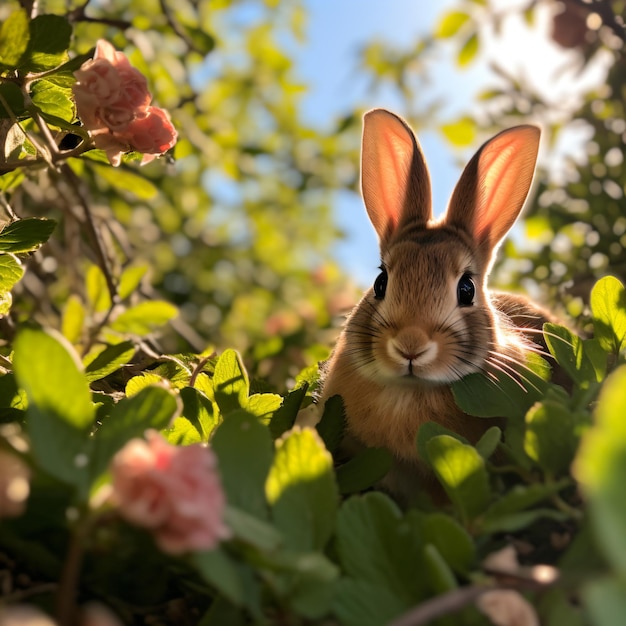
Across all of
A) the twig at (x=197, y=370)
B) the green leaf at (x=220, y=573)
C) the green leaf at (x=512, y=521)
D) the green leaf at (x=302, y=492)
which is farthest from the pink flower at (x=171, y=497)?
the twig at (x=197, y=370)

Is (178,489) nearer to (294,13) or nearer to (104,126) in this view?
(104,126)

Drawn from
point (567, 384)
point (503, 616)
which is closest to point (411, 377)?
point (567, 384)

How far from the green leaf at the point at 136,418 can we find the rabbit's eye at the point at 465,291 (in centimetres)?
105

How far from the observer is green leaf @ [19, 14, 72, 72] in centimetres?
114

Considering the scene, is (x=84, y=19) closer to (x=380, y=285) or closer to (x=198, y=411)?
(x=380, y=285)

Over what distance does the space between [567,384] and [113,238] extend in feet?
4.08

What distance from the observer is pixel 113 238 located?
1.94 metres

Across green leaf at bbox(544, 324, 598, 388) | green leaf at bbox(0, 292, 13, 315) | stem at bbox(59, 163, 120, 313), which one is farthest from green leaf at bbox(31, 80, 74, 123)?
green leaf at bbox(544, 324, 598, 388)

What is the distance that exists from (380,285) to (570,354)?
71 cm

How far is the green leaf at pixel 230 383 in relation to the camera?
108 cm

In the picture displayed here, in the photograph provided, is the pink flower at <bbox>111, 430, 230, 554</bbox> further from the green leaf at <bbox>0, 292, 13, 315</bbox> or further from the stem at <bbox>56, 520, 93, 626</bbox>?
the green leaf at <bbox>0, 292, 13, 315</bbox>

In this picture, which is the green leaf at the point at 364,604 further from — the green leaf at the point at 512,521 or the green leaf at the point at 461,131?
the green leaf at the point at 461,131

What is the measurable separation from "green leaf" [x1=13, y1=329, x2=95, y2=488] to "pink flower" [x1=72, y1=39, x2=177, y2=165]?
603 millimetres

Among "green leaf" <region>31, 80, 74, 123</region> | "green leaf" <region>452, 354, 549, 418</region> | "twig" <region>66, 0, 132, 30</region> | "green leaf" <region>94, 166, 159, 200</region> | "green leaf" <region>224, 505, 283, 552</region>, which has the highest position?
"twig" <region>66, 0, 132, 30</region>
